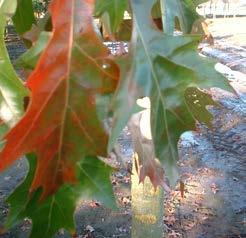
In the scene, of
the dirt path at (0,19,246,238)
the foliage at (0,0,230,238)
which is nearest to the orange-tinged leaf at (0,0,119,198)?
the foliage at (0,0,230,238)

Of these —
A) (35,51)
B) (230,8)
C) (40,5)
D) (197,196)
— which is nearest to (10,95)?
(35,51)

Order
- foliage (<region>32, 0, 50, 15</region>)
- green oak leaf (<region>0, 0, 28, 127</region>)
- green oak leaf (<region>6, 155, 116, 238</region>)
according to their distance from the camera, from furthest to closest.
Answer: foliage (<region>32, 0, 50, 15</region>) < green oak leaf (<region>6, 155, 116, 238</region>) < green oak leaf (<region>0, 0, 28, 127</region>)

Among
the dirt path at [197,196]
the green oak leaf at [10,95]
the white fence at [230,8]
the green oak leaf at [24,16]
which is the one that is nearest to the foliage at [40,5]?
the green oak leaf at [24,16]

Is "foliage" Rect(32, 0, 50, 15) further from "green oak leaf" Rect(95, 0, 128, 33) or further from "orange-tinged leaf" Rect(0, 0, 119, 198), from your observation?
"orange-tinged leaf" Rect(0, 0, 119, 198)

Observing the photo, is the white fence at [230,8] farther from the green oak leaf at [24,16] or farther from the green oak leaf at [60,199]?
the green oak leaf at [60,199]

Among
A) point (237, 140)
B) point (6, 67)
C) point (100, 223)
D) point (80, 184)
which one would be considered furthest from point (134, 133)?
point (237, 140)

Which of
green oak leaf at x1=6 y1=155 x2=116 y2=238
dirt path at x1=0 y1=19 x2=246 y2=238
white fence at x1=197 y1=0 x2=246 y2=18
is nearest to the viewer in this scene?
green oak leaf at x1=6 y1=155 x2=116 y2=238

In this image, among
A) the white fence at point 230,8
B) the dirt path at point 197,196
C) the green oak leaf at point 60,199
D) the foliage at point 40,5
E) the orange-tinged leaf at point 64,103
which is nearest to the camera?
the orange-tinged leaf at point 64,103
